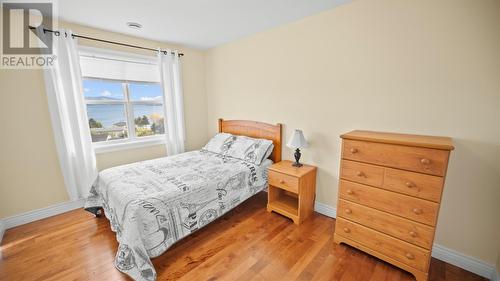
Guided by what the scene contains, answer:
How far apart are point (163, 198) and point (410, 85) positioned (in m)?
2.32

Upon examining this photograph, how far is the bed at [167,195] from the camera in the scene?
156cm

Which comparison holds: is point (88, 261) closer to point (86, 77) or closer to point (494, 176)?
point (86, 77)

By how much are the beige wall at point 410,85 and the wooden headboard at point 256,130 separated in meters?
0.23

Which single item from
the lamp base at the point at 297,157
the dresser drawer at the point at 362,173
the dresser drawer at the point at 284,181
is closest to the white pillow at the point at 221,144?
the dresser drawer at the point at 284,181

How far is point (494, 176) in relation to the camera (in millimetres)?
1488

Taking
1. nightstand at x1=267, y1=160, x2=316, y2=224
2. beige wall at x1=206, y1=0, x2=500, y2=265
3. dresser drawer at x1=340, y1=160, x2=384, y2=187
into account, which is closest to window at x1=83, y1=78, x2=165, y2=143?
beige wall at x1=206, y1=0, x2=500, y2=265

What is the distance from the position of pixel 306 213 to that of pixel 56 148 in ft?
9.85

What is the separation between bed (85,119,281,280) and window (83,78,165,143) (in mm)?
805

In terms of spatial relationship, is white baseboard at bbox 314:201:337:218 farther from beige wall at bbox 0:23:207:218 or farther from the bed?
beige wall at bbox 0:23:207:218

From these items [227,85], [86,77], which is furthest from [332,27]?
[86,77]

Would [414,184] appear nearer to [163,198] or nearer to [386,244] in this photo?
[386,244]

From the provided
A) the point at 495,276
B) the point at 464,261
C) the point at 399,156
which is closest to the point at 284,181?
the point at 399,156

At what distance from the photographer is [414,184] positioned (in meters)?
1.48

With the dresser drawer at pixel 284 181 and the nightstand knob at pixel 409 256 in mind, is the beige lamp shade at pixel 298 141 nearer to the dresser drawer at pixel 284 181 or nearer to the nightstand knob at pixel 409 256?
the dresser drawer at pixel 284 181
